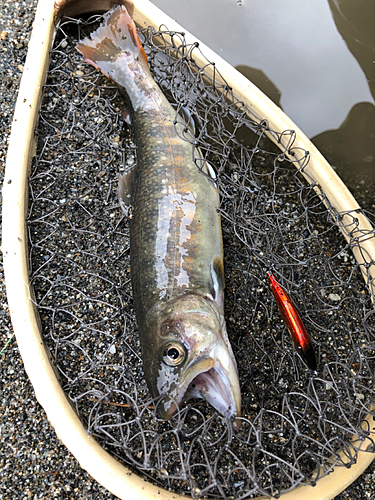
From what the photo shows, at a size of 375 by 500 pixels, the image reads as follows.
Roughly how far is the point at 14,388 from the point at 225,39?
3.27 meters

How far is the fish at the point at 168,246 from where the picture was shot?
1.93m

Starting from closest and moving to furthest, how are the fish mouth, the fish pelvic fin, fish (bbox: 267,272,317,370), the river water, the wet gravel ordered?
1. the fish mouth
2. fish (bbox: 267,272,317,370)
3. the wet gravel
4. the fish pelvic fin
5. the river water

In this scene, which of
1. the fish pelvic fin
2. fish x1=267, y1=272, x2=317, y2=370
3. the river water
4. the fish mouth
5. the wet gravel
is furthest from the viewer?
the river water

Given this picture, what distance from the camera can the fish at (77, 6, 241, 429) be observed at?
6.32ft

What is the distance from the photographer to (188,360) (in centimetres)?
191

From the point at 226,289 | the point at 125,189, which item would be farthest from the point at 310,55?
the point at 226,289

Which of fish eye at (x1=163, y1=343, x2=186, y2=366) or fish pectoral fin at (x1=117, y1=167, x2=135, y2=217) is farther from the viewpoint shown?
fish pectoral fin at (x1=117, y1=167, x2=135, y2=217)

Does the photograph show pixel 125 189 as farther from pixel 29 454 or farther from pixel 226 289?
pixel 29 454

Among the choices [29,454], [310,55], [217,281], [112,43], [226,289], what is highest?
[310,55]

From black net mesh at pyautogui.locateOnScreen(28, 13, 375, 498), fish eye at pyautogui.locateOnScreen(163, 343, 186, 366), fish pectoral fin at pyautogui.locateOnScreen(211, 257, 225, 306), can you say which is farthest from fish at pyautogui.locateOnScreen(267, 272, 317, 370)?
fish eye at pyautogui.locateOnScreen(163, 343, 186, 366)

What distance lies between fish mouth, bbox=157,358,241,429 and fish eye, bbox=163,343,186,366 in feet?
0.24

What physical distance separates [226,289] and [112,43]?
1.97 metres

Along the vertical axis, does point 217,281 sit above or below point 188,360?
above

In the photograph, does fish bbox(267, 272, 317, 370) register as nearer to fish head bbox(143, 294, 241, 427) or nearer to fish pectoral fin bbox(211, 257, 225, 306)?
fish pectoral fin bbox(211, 257, 225, 306)
